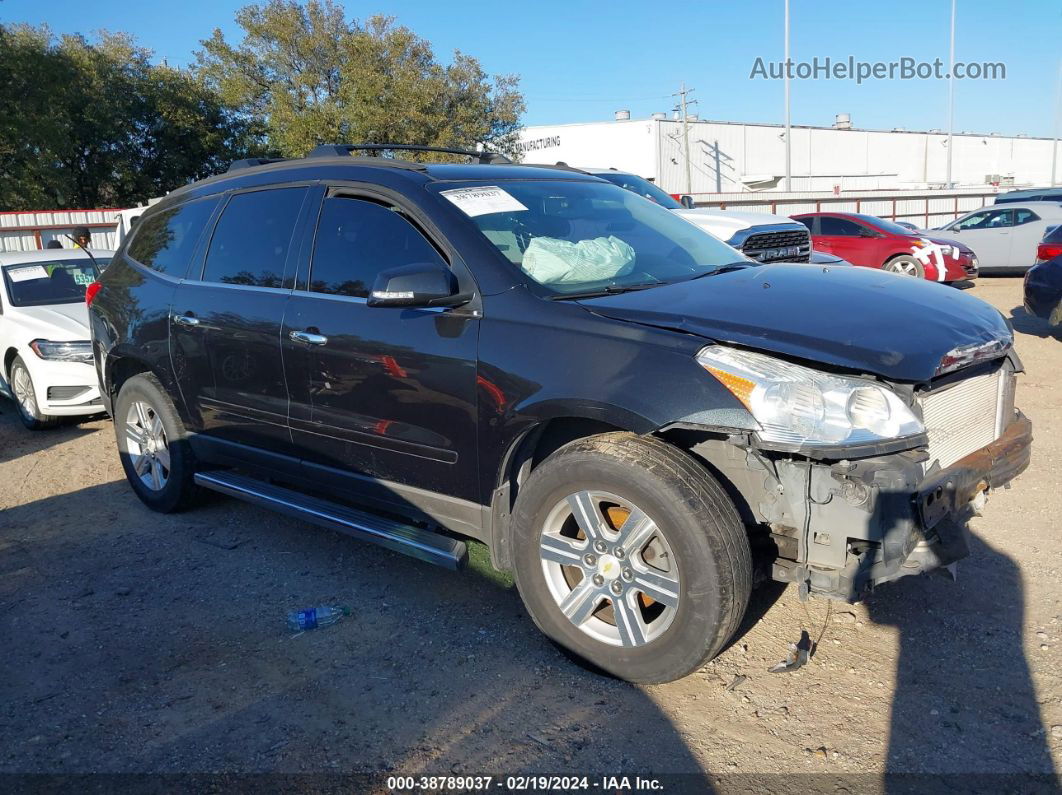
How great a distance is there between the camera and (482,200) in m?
3.77

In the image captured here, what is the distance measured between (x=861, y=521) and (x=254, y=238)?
130 inches

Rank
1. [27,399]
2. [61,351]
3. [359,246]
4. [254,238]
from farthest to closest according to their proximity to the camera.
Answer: [27,399]
[61,351]
[254,238]
[359,246]

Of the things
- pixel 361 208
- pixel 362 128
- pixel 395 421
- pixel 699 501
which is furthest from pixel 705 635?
pixel 362 128

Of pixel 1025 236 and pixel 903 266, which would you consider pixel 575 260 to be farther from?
pixel 1025 236

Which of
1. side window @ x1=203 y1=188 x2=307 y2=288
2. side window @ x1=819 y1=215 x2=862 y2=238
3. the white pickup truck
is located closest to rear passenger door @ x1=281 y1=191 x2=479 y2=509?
side window @ x1=203 y1=188 x2=307 y2=288

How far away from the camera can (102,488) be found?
19.5 ft

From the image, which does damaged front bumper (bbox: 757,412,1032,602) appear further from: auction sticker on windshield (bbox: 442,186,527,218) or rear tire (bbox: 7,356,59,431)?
rear tire (bbox: 7,356,59,431)

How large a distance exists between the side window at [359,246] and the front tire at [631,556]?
119cm

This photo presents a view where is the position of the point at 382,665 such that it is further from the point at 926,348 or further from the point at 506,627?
the point at 926,348

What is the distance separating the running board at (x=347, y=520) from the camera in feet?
11.5

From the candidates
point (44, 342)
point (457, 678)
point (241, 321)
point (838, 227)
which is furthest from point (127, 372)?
point (838, 227)

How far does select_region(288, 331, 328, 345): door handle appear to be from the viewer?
3.86 meters

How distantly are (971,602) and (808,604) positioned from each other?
673 mm

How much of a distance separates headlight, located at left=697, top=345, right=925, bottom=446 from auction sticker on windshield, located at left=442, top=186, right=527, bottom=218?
1444mm
